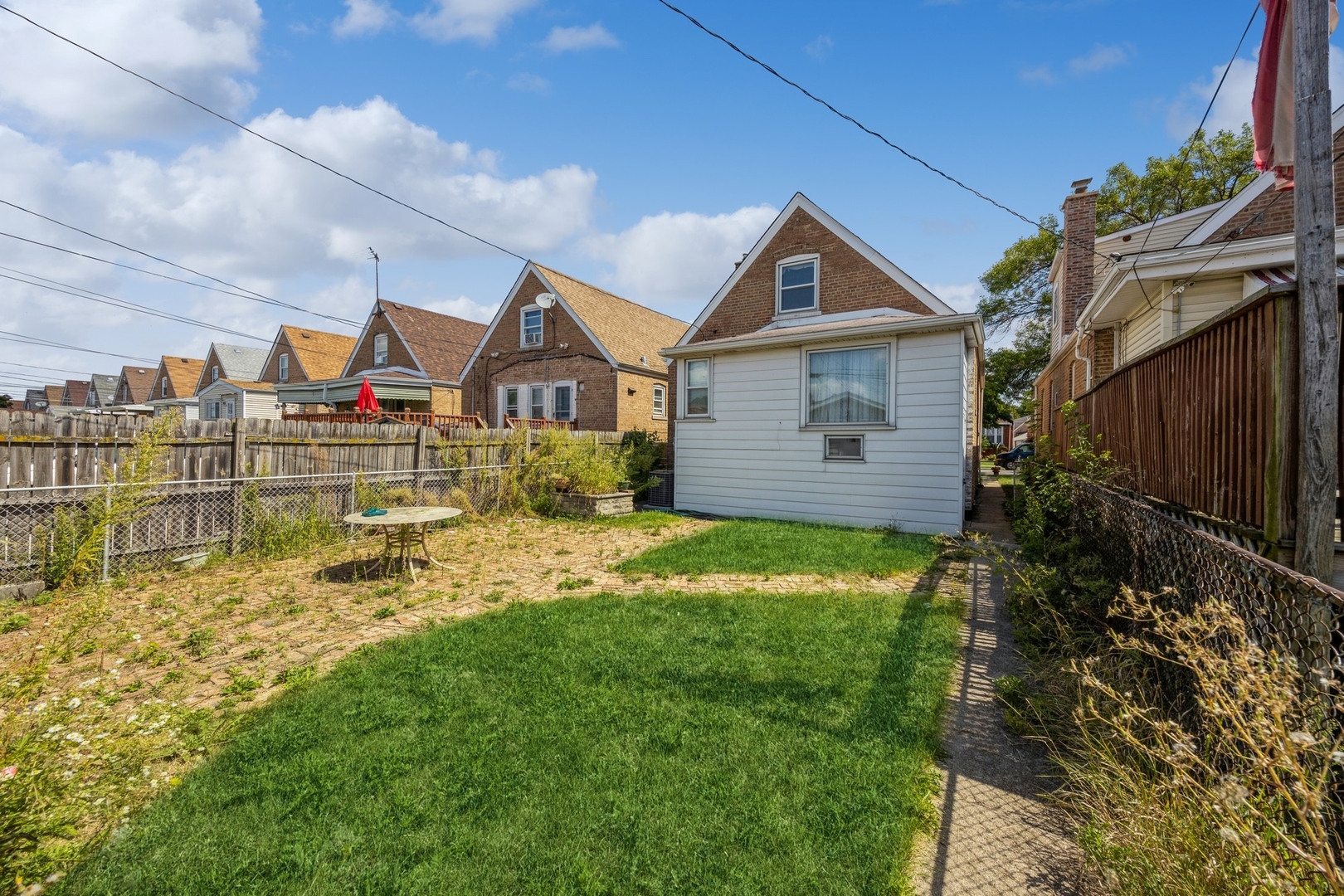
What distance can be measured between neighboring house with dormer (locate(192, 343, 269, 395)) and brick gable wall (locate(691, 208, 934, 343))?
3574cm

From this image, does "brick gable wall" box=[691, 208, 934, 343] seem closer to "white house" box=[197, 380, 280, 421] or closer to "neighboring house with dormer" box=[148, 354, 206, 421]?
"white house" box=[197, 380, 280, 421]

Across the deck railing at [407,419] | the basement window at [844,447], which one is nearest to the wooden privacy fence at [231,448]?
the deck railing at [407,419]

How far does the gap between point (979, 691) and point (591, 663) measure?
109 inches

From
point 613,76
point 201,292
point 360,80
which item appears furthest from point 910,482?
point 201,292

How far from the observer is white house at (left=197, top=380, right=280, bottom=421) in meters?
29.3

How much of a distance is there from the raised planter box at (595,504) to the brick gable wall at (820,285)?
531 cm

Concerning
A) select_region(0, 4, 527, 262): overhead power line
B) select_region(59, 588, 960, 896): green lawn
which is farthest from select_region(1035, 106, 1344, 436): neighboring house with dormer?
select_region(0, 4, 527, 262): overhead power line

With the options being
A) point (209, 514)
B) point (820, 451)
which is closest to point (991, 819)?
point (820, 451)

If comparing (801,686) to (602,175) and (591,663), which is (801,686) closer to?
(591,663)

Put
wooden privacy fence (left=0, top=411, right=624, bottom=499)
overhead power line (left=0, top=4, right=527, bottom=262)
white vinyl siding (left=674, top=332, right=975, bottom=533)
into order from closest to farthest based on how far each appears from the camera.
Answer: wooden privacy fence (left=0, top=411, right=624, bottom=499)
overhead power line (left=0, top=4, right=527, bottom=262)
white vinyl siding (left=674, top=332, right=975, bottom=533)

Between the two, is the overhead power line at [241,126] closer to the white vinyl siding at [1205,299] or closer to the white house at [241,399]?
the white vinyl siding at [1205,299]

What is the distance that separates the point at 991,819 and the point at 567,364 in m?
18.5

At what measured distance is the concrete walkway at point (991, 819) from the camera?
224 cm

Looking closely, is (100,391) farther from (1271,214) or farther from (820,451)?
(1271,214)
